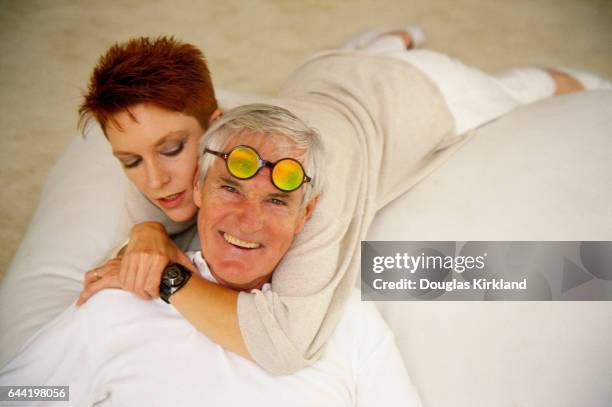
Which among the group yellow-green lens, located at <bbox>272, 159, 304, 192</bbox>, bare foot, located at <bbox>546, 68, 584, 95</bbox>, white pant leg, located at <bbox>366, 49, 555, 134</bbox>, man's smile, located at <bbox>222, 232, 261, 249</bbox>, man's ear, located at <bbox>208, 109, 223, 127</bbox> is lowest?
man's smile, located at <bbox>222, 232, 261, 249</bbox>

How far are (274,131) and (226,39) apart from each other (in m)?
0.90

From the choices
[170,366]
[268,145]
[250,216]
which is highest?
[268,145]

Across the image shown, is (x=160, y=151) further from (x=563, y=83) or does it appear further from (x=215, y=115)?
(x=563, y=83)

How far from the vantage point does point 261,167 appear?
1.05 m

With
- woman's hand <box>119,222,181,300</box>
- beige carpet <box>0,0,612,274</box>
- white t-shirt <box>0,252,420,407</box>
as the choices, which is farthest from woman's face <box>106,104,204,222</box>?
beige carpet <box>0,0,612,274</box>

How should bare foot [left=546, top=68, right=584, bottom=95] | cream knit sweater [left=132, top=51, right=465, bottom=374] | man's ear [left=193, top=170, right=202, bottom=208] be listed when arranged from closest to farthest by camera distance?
cream knit sweater [left=132, top=51, right=465, bottom=374] → man's ear [left=193, top=170, right=202, bottom=208] → bare foot [left=546, top=68, right=584, bottom=95]

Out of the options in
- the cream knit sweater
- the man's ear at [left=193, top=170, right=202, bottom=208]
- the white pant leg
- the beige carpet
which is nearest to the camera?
the cream knit sweater

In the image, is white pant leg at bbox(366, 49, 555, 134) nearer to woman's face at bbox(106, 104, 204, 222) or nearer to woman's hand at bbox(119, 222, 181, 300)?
woman's face at bbox(106, 104, 204, 222)

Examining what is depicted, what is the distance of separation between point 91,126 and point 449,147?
0.95 m

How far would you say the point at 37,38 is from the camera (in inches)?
65.9

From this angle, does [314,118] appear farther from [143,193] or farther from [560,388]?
[560,388]

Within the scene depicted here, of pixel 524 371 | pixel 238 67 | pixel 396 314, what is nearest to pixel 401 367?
pixel 396 314

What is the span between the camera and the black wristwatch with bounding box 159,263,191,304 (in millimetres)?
1065

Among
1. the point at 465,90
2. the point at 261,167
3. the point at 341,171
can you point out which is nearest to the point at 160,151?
the point at 261,167
